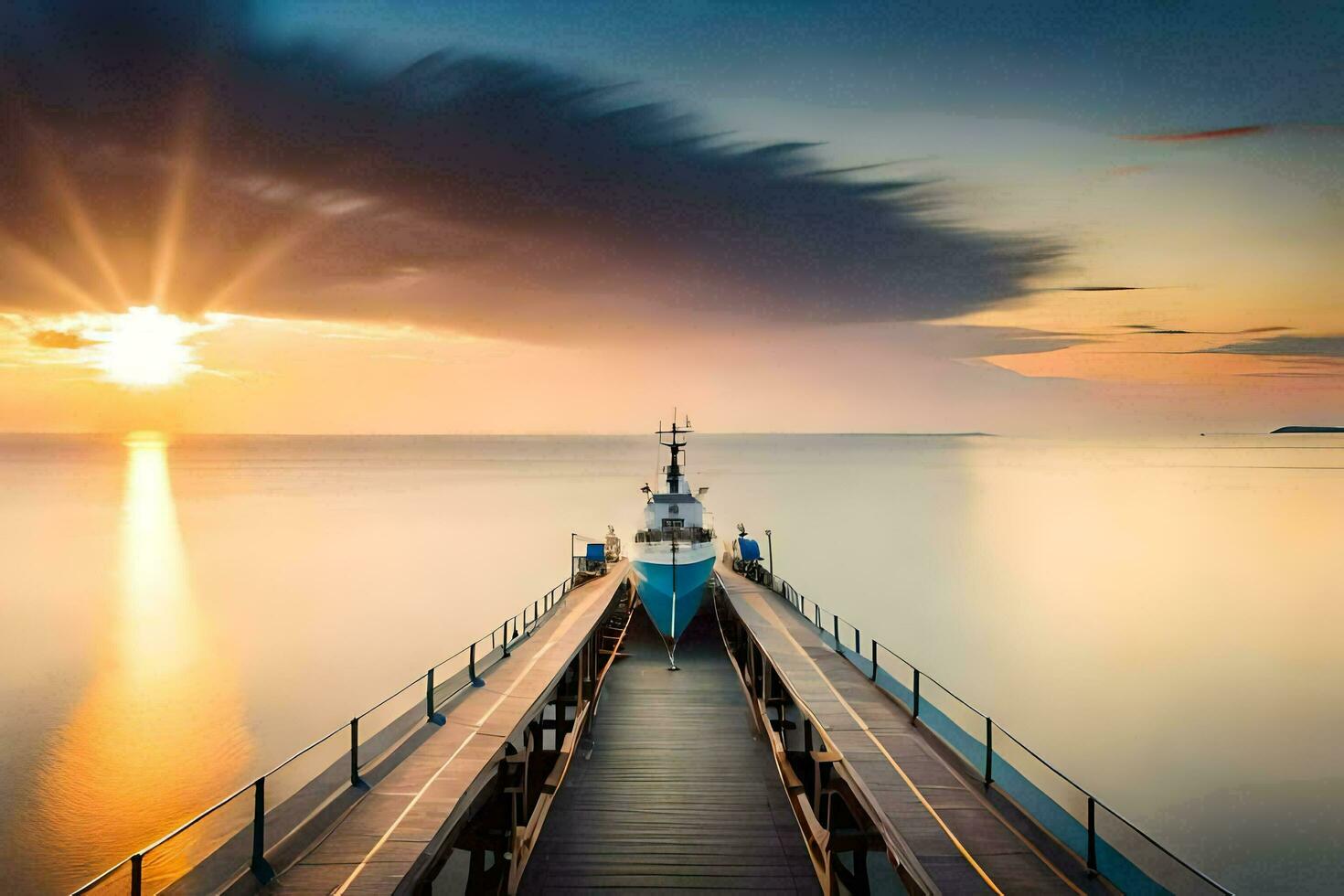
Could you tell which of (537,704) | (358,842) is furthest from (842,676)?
(358,842)

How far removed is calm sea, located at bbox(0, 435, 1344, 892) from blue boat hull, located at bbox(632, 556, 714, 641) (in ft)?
40.1

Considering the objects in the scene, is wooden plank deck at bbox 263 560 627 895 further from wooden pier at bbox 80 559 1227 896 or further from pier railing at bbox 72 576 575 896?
pier railing at bbox 72 576 575 896

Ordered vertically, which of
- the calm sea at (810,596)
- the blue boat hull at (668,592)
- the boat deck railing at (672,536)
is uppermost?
the boat deck railing at (672,536)

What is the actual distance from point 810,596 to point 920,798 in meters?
36.0

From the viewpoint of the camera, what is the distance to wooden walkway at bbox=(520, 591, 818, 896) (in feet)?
37.0

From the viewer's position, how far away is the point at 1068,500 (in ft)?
334

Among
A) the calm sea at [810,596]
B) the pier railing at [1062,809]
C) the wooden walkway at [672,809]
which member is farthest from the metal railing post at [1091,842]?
the calm sea at [810,596]

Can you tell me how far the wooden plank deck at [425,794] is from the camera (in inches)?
311

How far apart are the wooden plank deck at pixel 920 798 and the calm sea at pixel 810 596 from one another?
33.9ft

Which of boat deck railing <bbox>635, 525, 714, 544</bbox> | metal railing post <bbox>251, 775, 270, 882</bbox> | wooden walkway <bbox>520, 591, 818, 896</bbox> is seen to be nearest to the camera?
metal railing post <bbox>251, 775, 270, 882</bbox>

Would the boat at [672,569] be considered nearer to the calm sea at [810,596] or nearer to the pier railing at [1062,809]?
the pier railing at [1062,809]

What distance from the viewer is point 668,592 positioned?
24703 millimetres

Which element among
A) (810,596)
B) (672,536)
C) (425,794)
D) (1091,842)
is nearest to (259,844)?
(425,794)

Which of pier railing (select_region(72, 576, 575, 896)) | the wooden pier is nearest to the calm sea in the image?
pier railing (select_region(72, 576, 575, 896))
